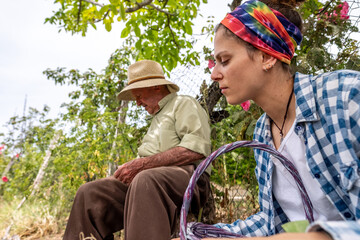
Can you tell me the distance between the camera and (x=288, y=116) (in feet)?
4.09

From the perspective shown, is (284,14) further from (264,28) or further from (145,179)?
(145,179)

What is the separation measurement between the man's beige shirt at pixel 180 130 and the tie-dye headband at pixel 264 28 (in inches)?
39.3

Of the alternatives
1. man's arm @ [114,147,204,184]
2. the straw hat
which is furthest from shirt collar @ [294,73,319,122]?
the straw hat

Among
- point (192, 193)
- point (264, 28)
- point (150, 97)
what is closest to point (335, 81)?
point (264, 28)

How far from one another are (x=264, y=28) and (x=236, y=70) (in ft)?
0.65

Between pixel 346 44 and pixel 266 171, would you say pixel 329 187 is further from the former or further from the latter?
pixel 346 44

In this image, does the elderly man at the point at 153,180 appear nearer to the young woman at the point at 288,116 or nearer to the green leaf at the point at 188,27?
the young woman at the point at 288,116

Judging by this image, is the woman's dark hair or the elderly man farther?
the elderly man

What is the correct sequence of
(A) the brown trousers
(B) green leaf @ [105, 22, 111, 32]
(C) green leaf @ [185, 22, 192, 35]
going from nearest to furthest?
(A) the brown trousers < (B) green leaf @ [105, 22, 111, 32] < (C) green leaf @ [185, 22, 192, 35]

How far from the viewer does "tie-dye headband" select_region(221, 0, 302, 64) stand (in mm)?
1170

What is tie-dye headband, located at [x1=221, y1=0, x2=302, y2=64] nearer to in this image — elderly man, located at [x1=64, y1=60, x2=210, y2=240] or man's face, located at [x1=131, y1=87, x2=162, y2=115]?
elderly man, located at [x1=64, y1=60, x2=210, y2=240]

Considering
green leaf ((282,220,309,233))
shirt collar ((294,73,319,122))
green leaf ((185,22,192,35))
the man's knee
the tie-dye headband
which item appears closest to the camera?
green leaf ((282,220,309,233))

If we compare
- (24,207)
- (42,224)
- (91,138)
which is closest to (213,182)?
(91,138)

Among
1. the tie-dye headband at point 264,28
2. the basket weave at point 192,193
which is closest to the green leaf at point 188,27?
the tie-dye headband at point 264,28
